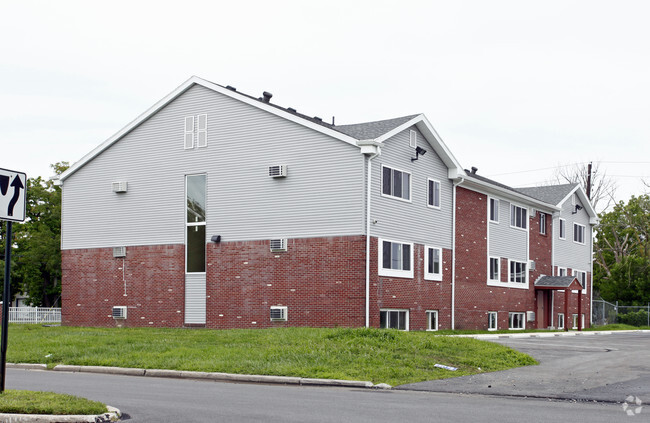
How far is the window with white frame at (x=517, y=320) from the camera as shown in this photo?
1626 inches

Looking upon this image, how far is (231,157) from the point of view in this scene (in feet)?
104

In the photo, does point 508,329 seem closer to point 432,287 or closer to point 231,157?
point 432,287

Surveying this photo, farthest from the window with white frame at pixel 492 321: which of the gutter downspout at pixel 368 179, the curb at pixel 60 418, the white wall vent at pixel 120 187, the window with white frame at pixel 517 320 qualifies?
the curb at pixel 60 418

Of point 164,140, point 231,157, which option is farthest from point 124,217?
point 231,157

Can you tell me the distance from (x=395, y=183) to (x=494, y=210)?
34.0 feet

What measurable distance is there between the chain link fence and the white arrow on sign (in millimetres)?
49572

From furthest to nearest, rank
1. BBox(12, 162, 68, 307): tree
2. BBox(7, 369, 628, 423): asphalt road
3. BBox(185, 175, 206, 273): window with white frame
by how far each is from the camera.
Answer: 1. BBox(12, 162, 68, 307): tree
2. BBox(185, 175, 206, 273): window with white frame
3. BBox(7, 369, 628, 423): asphalt road

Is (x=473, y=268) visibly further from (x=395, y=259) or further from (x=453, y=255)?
(x=395, y=259)

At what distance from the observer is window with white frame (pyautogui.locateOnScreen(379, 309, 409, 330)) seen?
97.6ft

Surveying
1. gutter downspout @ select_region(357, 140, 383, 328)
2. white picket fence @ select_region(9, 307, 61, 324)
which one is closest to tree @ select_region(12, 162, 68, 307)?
white picket fence @ select_region(9, 307, 61, 324)

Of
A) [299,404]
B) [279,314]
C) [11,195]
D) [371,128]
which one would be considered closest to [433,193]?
[371,128]

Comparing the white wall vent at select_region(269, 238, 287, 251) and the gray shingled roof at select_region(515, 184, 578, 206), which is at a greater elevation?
the gray shingled roof at select_region(515, 184, 578, 206)

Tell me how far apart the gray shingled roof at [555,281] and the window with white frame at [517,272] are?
1.76 metres

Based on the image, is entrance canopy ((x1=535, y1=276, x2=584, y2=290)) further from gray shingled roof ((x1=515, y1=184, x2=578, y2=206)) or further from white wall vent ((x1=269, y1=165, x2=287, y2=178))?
white wall vent ((x1=269, y1=165, x2=287, y2=178))
